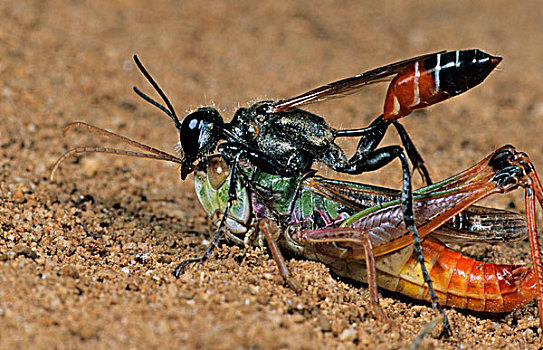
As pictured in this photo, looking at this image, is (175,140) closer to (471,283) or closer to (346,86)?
(346,86)

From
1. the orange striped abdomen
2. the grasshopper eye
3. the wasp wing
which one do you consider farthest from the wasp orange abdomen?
the grasshopper eye

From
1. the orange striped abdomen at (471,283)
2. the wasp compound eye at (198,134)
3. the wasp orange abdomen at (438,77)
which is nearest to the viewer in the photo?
the wasp orange abdomen at (438,77)

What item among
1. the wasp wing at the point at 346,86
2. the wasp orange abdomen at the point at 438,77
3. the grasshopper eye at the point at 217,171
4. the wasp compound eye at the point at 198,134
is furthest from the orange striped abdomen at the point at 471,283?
the wasp compound eye at the point at 198,134

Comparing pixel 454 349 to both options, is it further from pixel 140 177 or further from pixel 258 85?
pixel 258 85

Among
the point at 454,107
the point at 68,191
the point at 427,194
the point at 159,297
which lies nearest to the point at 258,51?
the point at 454,107

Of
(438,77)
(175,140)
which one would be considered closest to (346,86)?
(438,77)

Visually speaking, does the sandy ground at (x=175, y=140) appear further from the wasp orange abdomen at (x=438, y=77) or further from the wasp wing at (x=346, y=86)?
the wasp orange abdomen at (x=438, y=77)

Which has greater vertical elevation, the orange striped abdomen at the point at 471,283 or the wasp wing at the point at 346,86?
the wasp wing at the point at 346,86
